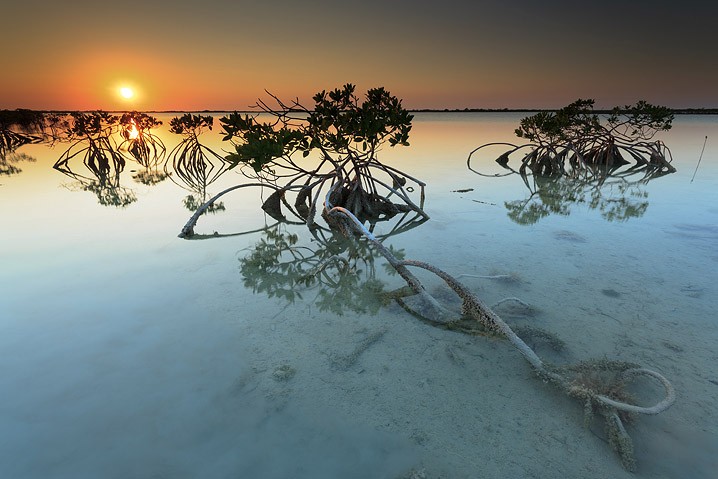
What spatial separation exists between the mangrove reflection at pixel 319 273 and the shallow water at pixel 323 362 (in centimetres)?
7

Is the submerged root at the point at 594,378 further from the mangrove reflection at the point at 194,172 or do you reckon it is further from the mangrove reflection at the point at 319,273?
the mangrove reflection at the point at 194,172

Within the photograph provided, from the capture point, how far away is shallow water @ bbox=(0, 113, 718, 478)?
2.75 meters

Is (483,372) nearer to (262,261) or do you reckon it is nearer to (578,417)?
(578,417)

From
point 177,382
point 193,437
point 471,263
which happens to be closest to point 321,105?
point 471,263

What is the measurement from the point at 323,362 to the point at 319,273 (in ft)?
7.81

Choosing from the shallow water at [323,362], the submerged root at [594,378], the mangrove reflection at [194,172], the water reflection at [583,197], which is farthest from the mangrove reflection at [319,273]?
the mangrove reflection at [194,172]

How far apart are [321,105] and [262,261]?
3868mm

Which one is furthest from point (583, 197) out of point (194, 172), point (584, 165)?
point (194, 172)

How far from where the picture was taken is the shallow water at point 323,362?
9.02 feet

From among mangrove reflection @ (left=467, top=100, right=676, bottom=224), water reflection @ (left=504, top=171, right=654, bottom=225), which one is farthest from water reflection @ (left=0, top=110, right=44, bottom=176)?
mangrove reflection @ (left=467, top=100, right=676, bottom=224)

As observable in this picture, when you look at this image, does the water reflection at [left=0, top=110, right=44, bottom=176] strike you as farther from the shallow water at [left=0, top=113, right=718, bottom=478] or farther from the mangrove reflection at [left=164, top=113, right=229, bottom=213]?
the shallow water at [left=0, top=113, right=718, bottom=478]

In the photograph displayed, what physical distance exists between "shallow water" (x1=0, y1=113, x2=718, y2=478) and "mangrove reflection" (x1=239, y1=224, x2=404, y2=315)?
0.22 feet

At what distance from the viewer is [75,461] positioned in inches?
107

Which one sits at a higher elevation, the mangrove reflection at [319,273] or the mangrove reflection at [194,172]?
the mangrove reflection at [194,172]
